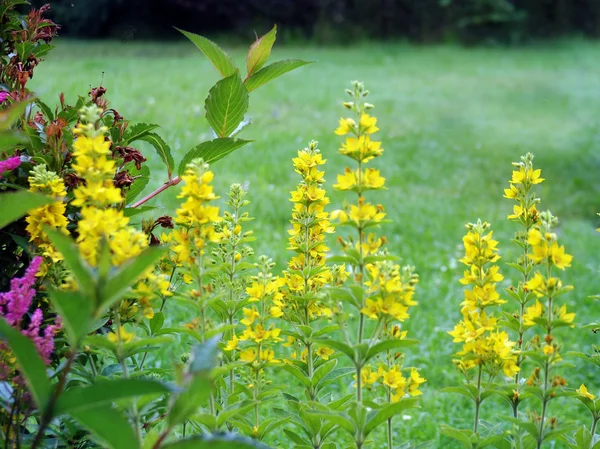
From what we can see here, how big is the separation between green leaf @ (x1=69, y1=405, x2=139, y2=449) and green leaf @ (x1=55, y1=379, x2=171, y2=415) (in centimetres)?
1

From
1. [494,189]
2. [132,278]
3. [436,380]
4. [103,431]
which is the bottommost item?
[436,380]

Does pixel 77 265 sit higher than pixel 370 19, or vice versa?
pixel 370 19

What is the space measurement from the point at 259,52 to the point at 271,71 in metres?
0.05

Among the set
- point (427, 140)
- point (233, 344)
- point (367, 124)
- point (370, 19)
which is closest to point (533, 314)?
point (367, 124)

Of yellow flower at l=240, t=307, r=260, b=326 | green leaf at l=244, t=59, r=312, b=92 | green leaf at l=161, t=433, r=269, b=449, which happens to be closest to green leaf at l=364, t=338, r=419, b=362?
yellow flower at l=240, t=307, r=260, b=326

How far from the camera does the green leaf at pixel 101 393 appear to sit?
95 cm

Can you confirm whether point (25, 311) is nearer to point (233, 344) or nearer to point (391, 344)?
point (233, 344)

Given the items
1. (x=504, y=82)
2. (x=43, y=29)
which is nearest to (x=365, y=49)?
(x=504, y=82)

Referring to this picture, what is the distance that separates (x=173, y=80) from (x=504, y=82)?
200 inches

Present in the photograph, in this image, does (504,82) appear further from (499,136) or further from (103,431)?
(103,431)

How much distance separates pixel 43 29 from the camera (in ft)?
6.14

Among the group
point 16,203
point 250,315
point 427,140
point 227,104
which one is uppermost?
point 227,104

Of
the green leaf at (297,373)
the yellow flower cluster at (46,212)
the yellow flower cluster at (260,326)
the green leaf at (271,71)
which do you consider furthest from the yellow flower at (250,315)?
the green leaf at (271,71)

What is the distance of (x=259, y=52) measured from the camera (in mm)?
1665
